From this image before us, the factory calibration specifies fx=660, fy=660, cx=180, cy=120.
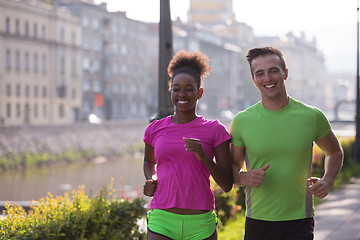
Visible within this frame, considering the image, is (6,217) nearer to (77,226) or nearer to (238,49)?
(77,226)

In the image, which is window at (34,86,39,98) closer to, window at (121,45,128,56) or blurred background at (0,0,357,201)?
blurred background at (0,0,357,201)

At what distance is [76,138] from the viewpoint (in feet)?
178

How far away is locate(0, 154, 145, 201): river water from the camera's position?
120 feet

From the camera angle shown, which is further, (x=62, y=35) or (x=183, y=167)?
(x=62, y=35)

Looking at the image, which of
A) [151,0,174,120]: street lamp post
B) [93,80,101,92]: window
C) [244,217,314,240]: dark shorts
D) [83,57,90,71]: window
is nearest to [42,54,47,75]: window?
[83,57,90,71]: window

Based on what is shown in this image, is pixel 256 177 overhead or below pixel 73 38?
below

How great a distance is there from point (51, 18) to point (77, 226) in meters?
62.2

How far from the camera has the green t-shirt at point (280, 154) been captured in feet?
11.5

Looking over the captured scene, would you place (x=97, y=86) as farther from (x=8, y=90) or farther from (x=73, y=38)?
(x=8, y=90)

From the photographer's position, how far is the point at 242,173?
3.57 m

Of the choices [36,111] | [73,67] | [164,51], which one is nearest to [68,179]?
[36,111]

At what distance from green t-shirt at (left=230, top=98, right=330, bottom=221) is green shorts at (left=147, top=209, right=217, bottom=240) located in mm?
290

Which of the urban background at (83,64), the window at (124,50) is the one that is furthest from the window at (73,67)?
the window at (124,50)

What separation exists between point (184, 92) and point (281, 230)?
2.99 ft
